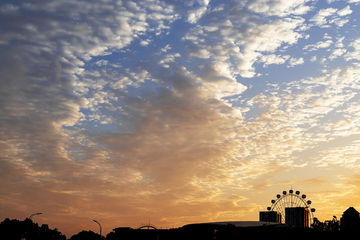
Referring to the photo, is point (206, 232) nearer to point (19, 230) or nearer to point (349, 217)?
point (349, 217)

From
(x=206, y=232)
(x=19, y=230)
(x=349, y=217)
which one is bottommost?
(x=19, y=230)

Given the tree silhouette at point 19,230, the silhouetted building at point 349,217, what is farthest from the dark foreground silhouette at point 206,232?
the silhouetted building at point 349,217

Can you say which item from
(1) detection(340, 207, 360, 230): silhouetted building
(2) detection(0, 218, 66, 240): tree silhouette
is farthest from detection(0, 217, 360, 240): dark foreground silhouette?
(1) detection(340, 207, 360, 230): silhouetted building

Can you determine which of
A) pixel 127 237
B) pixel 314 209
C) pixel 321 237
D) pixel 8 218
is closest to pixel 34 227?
pixel 8 218

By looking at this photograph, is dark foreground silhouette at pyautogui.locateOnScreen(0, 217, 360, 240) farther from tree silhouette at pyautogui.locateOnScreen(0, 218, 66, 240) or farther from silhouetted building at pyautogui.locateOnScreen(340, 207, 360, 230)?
silhouetted building at pyautogui.locateOnScreen(340, 207, 360, 230)

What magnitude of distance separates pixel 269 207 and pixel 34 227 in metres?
130

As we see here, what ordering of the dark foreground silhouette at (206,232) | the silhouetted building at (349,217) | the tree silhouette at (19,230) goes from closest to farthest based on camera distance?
1. the dark foreground silhouette at (206,232)
2. the silhouetted building at (349,217)
3. the tree silhouette at (19,230)

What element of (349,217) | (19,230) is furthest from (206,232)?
(19,230)

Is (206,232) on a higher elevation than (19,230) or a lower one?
higher

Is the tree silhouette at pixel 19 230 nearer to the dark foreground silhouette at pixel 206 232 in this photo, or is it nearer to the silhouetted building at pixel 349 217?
the dark foreground silhouette at pixel 206 232

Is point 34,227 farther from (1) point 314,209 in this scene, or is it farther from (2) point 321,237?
(2) point 321,237

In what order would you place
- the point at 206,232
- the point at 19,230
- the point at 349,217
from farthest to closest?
the point at 19,230 → the point at 206,232 → the point at 349,217

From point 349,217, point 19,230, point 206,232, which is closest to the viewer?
point 349,217

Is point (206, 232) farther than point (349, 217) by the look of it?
Yes
